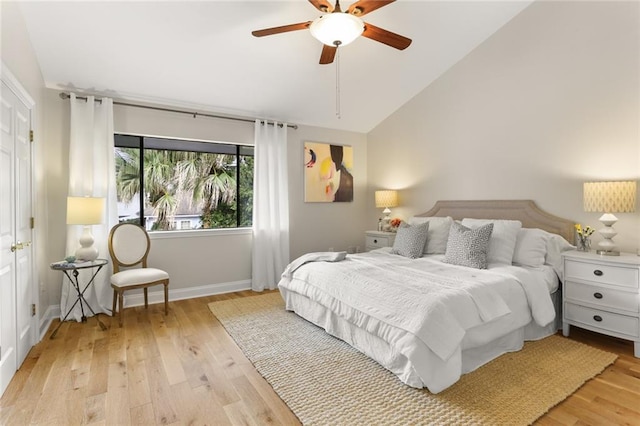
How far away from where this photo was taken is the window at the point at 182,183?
4094mm

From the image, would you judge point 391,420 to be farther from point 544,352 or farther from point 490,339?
point 544,352

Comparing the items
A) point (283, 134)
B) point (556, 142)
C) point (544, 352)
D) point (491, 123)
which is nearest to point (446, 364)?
point (544, 352)

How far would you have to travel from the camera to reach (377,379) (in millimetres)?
2289

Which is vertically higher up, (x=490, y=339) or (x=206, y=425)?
(x=490, y=339)

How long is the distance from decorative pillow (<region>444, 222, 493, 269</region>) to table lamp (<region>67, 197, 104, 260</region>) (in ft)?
11.4

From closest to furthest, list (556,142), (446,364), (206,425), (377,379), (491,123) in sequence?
1. (206,425)
2. (446,364)
3. (377,379)
4. (556,142)
5. (491,123)

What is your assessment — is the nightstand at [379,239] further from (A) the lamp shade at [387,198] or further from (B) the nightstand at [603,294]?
(B) the nightstand at [603,294]

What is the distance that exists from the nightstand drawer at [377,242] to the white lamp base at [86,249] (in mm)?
3422

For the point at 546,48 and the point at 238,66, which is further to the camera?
the point at 238,66

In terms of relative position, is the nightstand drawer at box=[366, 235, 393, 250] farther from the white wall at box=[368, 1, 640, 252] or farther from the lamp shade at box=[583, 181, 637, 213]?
the lamp shade at box=[583, 181, 637, 213]

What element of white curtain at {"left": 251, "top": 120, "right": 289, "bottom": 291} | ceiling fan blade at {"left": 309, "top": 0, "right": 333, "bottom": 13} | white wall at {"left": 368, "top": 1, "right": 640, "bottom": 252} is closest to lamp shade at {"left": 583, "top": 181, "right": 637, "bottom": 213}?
white wall at {"left": 368, "top": 1, "right": 640, "bottom": 252}

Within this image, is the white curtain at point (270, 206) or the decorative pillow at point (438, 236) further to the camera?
the white curtain at point (270, 206)

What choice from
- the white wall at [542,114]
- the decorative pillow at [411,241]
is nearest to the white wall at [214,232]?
the white wall at [542,114]

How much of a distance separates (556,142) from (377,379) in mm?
2956
